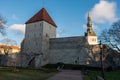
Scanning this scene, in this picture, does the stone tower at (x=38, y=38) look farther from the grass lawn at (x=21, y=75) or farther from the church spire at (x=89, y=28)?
the grass lawn at (x=21, y=75)

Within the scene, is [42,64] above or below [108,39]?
below

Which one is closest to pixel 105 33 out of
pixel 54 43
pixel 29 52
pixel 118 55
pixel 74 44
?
pixel 118 55

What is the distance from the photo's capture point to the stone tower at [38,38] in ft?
187

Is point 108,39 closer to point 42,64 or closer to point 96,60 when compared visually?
point 96,60

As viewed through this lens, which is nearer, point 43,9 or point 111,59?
point 111,59

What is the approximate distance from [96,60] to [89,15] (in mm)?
25507

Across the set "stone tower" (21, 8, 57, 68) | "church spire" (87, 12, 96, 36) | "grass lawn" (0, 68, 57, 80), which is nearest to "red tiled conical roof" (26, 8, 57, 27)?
"stone tower" (21, 8, 57, 68)

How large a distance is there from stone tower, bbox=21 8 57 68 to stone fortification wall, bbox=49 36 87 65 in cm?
211

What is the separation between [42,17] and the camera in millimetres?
60156

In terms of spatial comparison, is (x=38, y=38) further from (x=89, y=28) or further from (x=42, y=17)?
(x=89, y=28)

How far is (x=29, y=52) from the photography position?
→ 59750mm

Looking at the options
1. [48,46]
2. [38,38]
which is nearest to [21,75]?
[38,38]

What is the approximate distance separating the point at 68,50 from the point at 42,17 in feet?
43.5

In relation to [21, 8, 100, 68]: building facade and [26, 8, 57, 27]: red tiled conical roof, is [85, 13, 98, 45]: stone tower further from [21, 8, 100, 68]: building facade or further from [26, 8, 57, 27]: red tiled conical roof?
[26, 8, 57, 27]: red tiled conical roof
